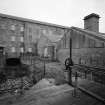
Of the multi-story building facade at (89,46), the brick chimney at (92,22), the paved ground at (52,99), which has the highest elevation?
the brick chimney at (92,22)

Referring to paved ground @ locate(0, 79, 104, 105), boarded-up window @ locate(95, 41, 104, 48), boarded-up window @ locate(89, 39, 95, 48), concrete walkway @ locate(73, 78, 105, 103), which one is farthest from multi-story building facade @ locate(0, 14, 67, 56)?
paved ground @ locate(0, 79, 104, 105)

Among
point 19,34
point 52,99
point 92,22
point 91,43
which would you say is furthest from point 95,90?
point 19,34

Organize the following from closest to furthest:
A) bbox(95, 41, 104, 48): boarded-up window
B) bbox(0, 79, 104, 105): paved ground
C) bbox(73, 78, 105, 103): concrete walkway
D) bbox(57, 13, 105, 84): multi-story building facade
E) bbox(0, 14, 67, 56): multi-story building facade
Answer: bbox(0, 79, 104, 105): paved ground, bbox(73, 78, 105, 103): concrete walkway, bbox(95, 41, 104, 48): boarded-up window, bbox(57, 13, 105, 84): multi-story building facade, bbox(0, 14, 67, 56): multi-story building facade

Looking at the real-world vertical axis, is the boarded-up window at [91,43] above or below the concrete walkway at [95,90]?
above

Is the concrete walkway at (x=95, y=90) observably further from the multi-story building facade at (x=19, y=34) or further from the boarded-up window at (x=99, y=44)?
the multi-story building facade at (x=19, y=34)

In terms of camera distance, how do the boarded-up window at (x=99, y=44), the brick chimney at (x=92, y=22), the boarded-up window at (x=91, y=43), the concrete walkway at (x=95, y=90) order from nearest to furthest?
the concrete walkway at (x=95, y=90) → the boarded-up window at (x=99, y=44) → the boarded-up window at (x=91, y=43) → the brick chimney at (x=92, y=22)

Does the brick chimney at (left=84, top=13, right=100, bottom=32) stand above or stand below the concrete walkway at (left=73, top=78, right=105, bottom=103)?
above

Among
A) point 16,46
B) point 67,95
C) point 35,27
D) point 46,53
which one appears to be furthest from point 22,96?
point 35,27

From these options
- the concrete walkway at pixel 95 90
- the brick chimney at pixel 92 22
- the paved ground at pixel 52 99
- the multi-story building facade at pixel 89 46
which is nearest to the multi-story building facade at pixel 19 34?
the brick chimney at pixel 92 22

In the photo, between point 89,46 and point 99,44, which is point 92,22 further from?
point 99,44

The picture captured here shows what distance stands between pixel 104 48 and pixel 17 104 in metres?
7.47

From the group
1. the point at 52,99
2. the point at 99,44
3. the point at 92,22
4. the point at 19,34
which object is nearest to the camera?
the point at 52,99

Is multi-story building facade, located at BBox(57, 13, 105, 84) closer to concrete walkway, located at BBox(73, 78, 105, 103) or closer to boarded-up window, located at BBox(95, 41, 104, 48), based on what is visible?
boarded-up window, located at BBox(95, 41, 104, 48)

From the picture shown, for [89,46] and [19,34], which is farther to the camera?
[19,34]
